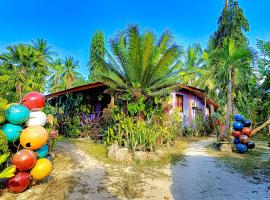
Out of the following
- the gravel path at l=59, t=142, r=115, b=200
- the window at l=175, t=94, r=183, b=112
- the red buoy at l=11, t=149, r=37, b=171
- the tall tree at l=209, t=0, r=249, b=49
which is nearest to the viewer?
the red buoy at l=11, t=149, r=37, b=171

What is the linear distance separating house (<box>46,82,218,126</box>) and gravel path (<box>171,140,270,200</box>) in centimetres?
700

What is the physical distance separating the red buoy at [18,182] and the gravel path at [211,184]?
310 centimetres

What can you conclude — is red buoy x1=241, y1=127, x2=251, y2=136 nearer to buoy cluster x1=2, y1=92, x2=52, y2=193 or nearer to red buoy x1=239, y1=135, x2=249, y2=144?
red buoy x1=239, y1=135, x2=249, y2=144

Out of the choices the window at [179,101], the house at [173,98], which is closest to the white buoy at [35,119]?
the house at [173,98]

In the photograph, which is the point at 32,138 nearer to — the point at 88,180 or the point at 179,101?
the point at 88,180

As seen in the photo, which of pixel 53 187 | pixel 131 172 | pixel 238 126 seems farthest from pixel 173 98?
pixel 53 187

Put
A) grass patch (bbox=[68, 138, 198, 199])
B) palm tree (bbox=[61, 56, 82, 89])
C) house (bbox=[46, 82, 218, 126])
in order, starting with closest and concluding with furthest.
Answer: grass patch (bbox=[68, 138, 198, 199]) → house (bbox=[46, 82, 218, 126]) → palm tree (bbox=[61, 56, 82, 89])

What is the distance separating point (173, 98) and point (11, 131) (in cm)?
1319

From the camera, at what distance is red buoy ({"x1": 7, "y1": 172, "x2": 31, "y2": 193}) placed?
194 inches

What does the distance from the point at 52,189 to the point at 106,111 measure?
706 cm

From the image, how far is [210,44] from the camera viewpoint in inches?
1057

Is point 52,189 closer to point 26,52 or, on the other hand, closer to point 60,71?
point 26,52

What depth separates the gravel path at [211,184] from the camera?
531cm

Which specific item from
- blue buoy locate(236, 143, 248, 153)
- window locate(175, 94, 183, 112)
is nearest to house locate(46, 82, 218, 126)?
window locate(175, 94, 183, 112)
